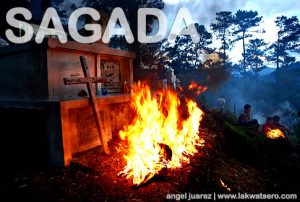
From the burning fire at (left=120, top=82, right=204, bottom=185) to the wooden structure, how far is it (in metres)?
1.07

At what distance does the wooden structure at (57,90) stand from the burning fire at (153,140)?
1073mm

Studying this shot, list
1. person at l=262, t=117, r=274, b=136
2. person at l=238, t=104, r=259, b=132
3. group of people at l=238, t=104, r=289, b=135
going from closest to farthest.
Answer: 1. person at l=262, t=117, r=274, b=136
2. group of people at l=238, t=104, r=289, b=135
3. person at l=238, t=104, r=259, b=132

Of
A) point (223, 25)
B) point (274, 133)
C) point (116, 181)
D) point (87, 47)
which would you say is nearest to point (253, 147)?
point (274, 133)

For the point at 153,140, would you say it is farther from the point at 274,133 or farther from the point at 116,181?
the point at 274,133

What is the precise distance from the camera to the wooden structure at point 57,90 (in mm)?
7332

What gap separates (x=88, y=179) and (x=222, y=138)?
6.10m

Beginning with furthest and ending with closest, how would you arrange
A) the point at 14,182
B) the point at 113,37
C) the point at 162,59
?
the point at 162,59 → the point at 113,37 → the point at 14,182

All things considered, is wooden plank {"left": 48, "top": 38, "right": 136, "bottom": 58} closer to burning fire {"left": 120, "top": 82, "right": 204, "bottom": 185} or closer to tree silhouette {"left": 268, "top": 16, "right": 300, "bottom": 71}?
burning fire {"left": 120, "top": 82, "right": 204, "bottom": 185}

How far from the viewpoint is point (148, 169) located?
6.60 metres

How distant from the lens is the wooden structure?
733 cm

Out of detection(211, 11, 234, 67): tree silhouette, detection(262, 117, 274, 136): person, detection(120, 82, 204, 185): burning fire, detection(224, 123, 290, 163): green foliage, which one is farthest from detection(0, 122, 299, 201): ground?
detection(211, 11, 234, 67): tree silhouette

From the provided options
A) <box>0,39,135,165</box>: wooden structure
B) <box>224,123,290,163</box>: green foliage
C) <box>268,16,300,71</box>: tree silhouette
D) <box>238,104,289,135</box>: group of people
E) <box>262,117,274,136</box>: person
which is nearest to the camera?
<box>0,39,135,165</box>: wooden structure

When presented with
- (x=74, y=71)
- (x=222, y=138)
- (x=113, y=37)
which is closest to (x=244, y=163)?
(x=222, y=138)

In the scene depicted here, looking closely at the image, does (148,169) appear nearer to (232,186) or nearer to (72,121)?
(232,186)
